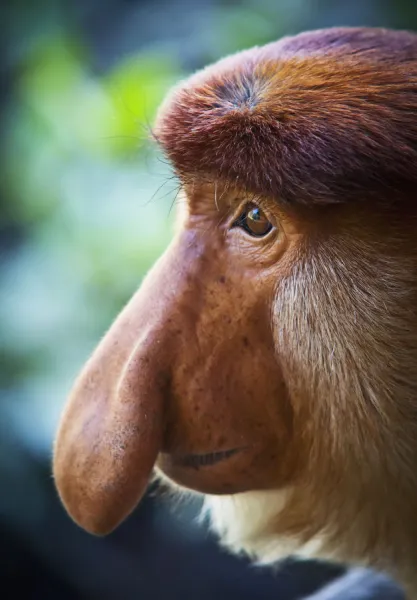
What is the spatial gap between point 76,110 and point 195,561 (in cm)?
111

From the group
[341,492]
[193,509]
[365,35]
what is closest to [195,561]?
[193,509]

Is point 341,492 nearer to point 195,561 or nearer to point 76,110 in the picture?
point 195,561

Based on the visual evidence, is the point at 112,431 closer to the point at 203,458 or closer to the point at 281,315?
the point at 203,458

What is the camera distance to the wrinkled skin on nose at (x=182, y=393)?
0.96 metres

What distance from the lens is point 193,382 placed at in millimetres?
971

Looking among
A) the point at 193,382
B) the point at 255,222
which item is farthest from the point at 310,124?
the point at 193,382

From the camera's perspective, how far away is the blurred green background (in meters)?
1.85

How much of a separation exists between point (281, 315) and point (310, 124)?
217 millimetres

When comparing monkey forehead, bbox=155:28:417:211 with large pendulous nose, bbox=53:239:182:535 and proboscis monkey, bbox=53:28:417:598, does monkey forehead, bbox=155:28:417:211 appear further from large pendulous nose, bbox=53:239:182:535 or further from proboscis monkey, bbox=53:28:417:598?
large pendulous nose, bbox=53:239:182:535

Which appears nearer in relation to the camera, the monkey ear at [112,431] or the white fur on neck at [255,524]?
the monkey ear at [112,431]

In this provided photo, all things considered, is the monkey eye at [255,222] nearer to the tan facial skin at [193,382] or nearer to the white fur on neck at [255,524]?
the tan facial skin at [193,382]

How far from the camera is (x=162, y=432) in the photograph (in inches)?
39.0

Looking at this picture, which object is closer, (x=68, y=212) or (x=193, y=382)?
(x=193, y=382)

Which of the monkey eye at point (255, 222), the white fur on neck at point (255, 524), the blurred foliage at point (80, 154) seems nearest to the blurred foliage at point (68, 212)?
the blurred foliage at point (80, 154)
